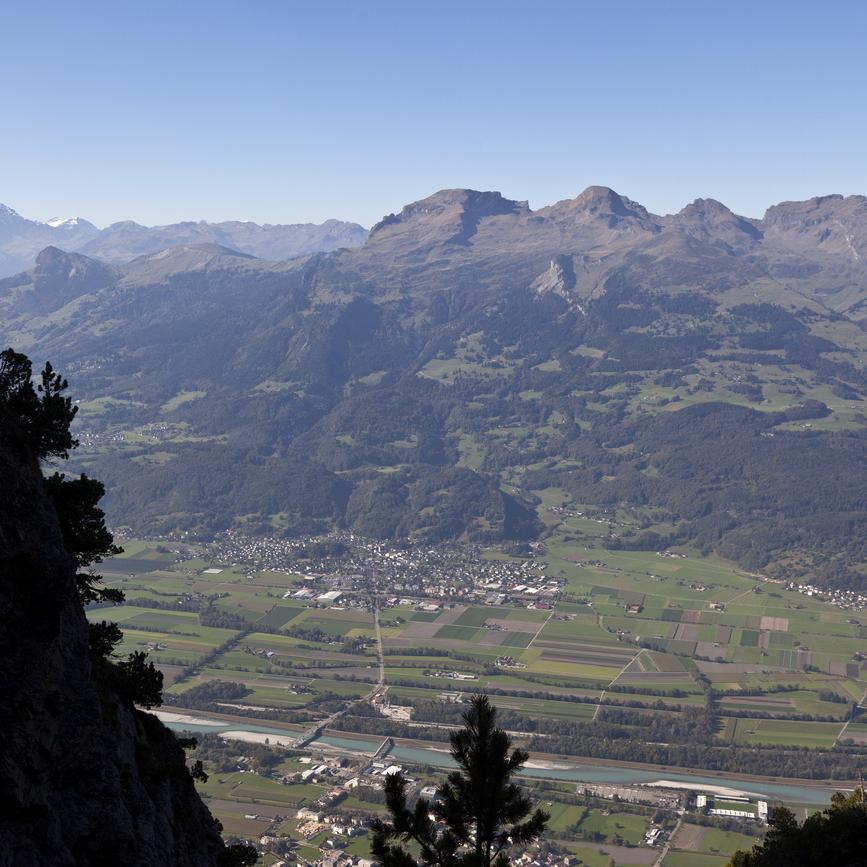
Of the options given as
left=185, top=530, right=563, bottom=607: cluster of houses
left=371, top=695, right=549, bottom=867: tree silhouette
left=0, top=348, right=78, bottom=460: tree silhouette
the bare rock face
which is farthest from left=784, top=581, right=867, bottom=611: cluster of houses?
the bare rock face

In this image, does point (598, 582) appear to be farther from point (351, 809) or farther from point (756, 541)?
point (351, 809)

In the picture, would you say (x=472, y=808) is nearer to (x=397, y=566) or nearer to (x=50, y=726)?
(x=50, y=726)

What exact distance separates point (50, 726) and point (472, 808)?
30.5ft

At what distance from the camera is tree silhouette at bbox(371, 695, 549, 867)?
Result: 20547 mm

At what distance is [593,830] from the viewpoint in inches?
3059

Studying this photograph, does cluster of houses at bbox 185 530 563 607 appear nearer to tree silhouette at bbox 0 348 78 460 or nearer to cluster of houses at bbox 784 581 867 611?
cluster of houses at bbox 784 581 867 611

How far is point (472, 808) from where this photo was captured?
819 inches

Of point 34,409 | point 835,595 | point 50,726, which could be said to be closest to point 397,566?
point 835,595

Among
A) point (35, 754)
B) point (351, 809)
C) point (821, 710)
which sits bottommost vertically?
point (351, 809)

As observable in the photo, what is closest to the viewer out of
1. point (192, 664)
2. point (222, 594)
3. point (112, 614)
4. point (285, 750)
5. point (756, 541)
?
point (285, 750)

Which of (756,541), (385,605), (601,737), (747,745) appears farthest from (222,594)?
(756,541)

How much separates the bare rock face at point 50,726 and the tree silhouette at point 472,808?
16.2ft

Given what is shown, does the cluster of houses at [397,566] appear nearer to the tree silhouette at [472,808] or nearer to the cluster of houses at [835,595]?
the cluster of houses at [835,595]

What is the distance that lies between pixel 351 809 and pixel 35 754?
6881 cm
